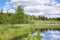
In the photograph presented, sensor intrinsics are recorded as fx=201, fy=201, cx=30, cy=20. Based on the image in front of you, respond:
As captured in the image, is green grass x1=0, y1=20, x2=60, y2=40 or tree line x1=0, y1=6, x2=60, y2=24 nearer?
green grass x1=0, y1=20, x2=60, y2=40

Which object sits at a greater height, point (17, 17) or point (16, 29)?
point (17, 17)

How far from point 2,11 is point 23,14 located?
1.22 metres

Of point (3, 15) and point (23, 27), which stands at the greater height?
point (3, 15)

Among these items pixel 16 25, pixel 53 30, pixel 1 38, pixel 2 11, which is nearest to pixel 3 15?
pixel 2 11

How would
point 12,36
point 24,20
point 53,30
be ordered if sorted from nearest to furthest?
point 12,36, point 24,20, point 53,30

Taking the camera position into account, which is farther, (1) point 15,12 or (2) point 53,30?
(2) point 53,30

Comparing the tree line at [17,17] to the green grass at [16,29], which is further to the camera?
the tree line at [17,17]

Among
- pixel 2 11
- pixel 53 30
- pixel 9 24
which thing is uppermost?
pixel 2 11

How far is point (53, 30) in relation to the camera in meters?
14.9

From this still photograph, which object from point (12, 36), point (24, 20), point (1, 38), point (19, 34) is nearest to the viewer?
point (1, 38)

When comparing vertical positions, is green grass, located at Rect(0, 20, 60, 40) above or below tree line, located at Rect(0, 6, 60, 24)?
below

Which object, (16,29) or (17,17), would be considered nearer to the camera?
(16,29)

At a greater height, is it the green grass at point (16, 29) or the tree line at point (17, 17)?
the tree line at point (17, 17)

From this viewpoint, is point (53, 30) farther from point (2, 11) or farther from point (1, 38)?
point (1, 38)
